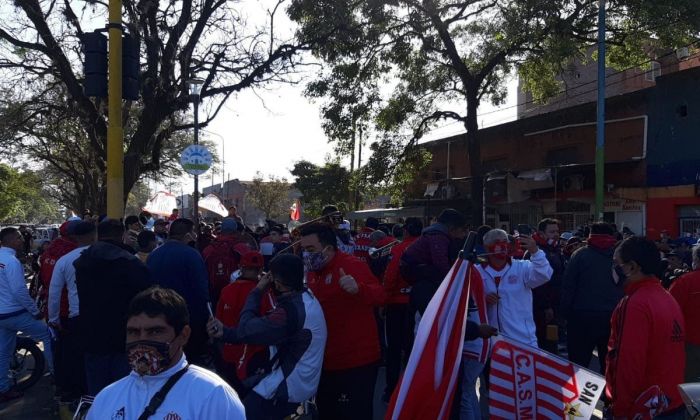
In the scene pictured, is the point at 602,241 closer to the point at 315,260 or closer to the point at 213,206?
the point at 315,260

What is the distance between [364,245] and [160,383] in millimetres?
8233

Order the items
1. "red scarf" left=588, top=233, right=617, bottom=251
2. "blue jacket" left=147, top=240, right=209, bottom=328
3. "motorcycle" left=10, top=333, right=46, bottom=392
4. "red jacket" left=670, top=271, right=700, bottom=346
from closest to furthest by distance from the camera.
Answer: "red jacket" left=670, top=271, right=700, bottom=346 < "blue jacket" left=147, top=240, right=209, bottom=328 < "red scarf" left=588, top=233, right=617, bottom=251 < "motorcycle" left=10, top=333, right=46, bottom=392

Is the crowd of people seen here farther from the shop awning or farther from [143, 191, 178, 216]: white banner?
the shop awning

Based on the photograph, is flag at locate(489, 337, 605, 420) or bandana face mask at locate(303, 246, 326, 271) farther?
bandana face mask at locate(303, 246, 326, 271)

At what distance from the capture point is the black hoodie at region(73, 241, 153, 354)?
4984 mm

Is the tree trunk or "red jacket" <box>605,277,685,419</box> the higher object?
the tree trunk

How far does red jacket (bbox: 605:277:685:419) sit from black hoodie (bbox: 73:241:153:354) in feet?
11.3

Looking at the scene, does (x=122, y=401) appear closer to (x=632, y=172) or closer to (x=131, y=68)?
(x=131, y=68)

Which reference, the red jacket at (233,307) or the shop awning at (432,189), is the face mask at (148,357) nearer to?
the red jacket at (233,307)

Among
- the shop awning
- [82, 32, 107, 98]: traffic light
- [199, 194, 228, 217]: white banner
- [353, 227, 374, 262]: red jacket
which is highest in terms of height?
[82, 32, 107, 98]: traffic light

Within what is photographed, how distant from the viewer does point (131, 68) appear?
806 centimetres

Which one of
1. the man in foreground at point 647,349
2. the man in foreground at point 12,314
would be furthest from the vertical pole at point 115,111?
the man in foreground at point 647,349

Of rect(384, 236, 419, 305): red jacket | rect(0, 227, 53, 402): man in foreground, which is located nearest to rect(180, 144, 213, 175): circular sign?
rect(0, 227, 53, 402): man in foreground

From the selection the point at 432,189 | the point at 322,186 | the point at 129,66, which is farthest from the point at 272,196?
the point at 129,66
